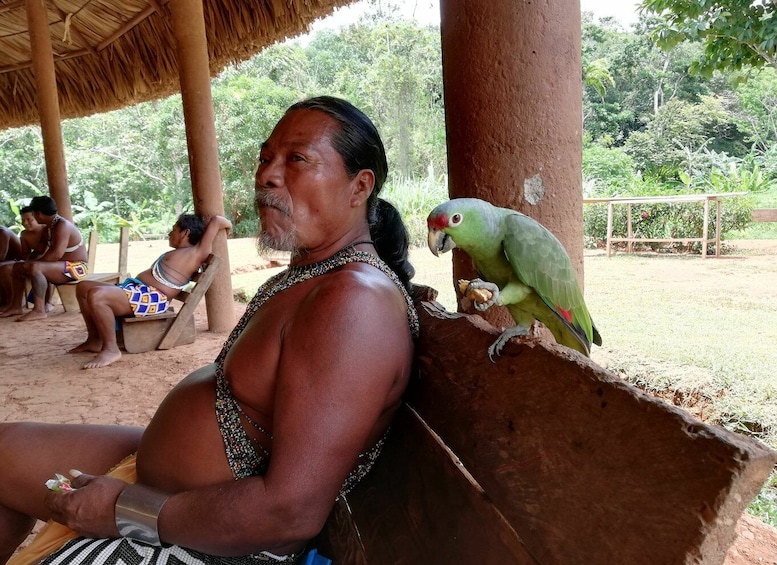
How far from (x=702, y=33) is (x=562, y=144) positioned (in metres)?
3.21

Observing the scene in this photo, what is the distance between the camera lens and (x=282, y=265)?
11453 mm

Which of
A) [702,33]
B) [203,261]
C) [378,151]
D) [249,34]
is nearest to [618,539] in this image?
[378,151]

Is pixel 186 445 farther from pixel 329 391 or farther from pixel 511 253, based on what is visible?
pixel 511 253

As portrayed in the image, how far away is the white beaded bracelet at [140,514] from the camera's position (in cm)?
114

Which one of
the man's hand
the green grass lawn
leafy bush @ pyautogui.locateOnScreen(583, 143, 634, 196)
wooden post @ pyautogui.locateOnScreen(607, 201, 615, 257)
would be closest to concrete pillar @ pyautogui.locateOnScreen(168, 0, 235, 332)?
the green grass lawn

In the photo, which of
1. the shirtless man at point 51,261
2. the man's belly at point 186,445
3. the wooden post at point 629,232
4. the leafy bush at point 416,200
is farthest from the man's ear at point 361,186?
the leafy bush at point 416,200

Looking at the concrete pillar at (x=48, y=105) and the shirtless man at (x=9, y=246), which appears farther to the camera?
the shirtless man at (x=9, y=246)

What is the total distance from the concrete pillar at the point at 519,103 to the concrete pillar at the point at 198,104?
384 centimetres

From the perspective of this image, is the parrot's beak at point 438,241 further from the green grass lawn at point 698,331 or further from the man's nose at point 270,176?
the green grass lawn at point 698,331

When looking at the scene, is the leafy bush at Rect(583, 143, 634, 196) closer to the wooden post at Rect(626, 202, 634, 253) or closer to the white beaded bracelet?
the wooden post at Rect(626, 202, 634, 253)

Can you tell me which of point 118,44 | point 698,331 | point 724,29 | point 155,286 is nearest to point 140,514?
point 155,286

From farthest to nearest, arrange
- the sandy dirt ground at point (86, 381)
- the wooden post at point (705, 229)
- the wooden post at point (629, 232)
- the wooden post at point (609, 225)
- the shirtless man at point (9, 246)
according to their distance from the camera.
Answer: the wooden post at point (629, 232)
the wooden post at point (609, 225)
the wooden post at point (705, 229)
the shirtless man at point (9, 246)
the sandy dirt ground at point (86, 381)

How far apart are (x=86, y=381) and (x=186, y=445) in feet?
11.1

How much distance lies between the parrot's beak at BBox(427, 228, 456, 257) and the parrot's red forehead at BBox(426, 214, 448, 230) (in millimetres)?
15
